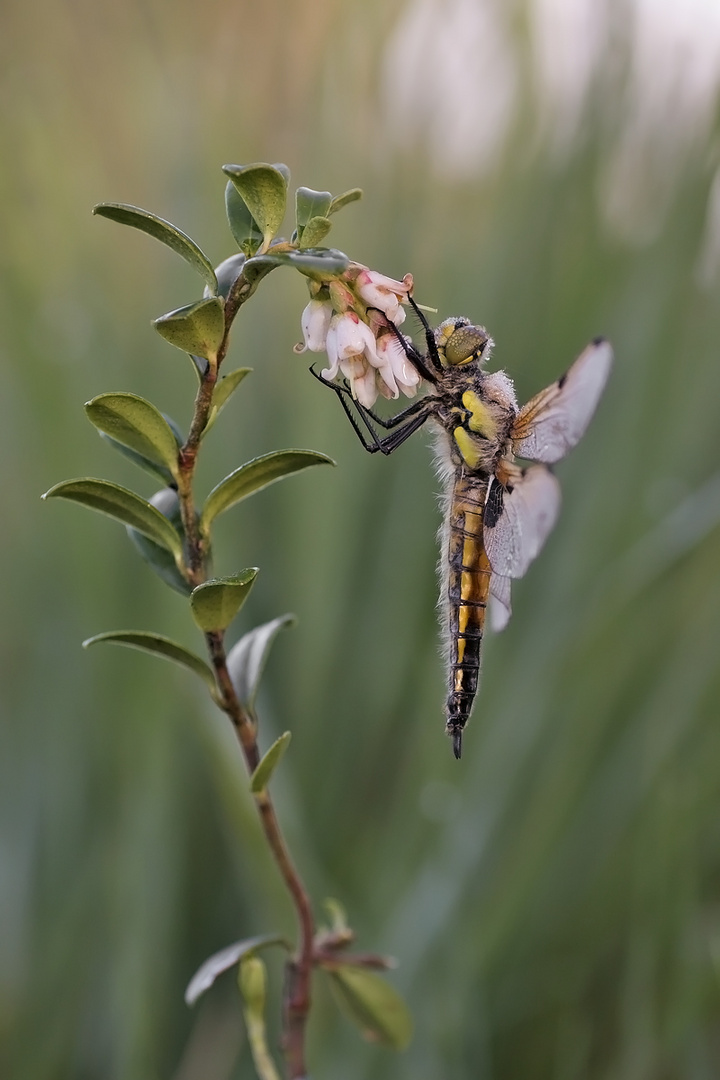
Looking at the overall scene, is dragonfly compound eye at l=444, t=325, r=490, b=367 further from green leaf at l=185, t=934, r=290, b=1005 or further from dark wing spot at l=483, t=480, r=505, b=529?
green leaf at l=185, t=934, r=290, b=1005

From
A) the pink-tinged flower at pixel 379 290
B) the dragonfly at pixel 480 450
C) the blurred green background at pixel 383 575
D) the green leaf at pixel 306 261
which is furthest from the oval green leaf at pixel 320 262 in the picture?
the blurred green background at pixel 383 575

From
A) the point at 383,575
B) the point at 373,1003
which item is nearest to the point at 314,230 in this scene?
the point at 373,1003

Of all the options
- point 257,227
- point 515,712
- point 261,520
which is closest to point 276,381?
point 261,520

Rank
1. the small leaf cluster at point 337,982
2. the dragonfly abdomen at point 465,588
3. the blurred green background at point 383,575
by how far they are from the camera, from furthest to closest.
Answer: the blurred green background at point 383,575 < the dragonfly abdomen at point 465,588 < the small leaf cluster at point 337,982

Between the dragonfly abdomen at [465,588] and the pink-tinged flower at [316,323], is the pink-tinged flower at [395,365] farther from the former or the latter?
the dragonfly abdomen at [465,588]

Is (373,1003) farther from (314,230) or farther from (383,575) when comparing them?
(383,575)

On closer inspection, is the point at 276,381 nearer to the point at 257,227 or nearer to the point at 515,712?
the point at 515,712
